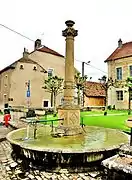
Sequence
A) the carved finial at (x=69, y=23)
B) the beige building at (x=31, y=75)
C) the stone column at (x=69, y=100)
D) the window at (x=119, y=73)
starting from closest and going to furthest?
the stone column at (x=69, y=100), the carved finial at (x=69, y=23), the beige building at (x=31, y=75), the window at (x=119, y=73)

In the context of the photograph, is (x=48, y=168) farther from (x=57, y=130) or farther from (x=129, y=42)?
(x=129, y=42)

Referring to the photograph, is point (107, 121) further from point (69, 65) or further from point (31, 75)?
point (31, 75)

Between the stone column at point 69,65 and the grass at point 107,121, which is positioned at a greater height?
the stone column at point 69,65

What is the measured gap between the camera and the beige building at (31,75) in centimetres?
3241

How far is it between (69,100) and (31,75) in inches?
962

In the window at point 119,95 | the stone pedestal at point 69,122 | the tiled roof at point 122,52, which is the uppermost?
the tiled roof at point 122,52

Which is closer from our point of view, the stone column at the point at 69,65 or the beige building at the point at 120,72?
the stone column at the point at 69,65

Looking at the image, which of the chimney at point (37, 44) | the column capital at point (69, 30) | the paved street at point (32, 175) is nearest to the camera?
the paved street at point (32, 175)

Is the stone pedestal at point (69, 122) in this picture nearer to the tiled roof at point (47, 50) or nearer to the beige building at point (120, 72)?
the beige building at point (120, 72)

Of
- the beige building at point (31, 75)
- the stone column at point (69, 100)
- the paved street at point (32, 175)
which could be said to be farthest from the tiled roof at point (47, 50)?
the paved street at point (32, 175)

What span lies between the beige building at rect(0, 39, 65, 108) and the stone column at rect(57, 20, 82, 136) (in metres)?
21.1

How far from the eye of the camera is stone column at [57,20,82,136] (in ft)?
32.6

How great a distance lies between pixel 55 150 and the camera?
652 cm

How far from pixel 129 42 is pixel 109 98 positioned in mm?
9837
